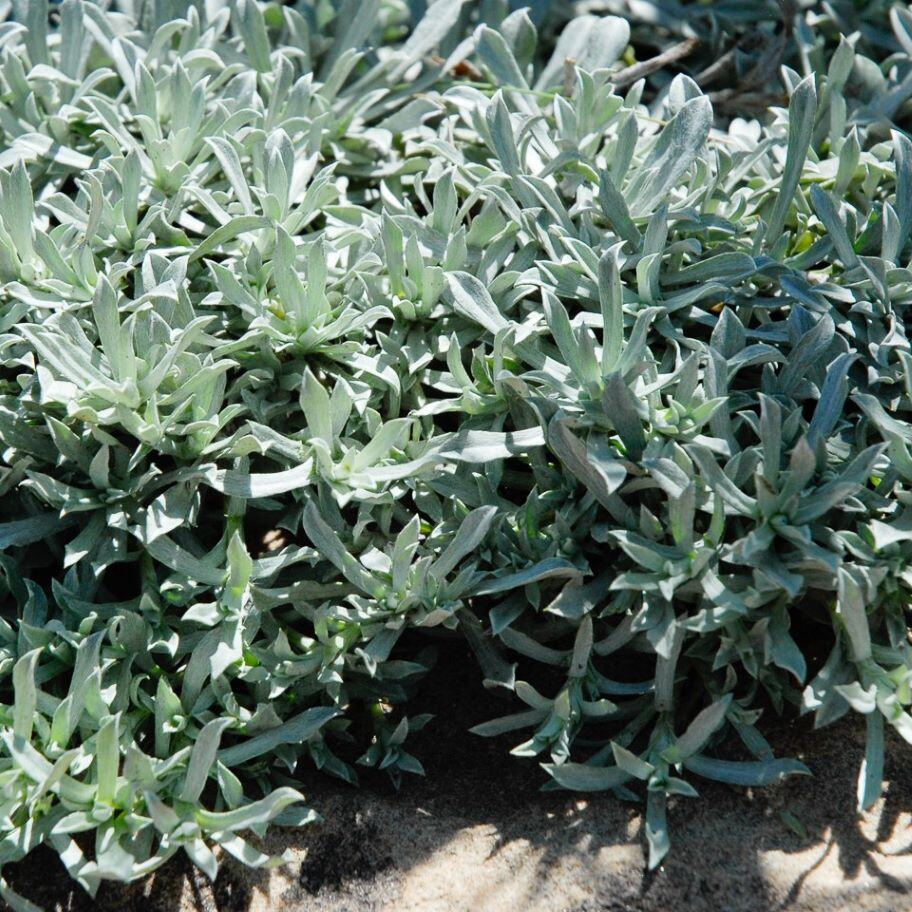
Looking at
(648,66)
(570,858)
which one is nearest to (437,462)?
(570,858)

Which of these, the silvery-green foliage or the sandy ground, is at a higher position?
the silvery-green foliage

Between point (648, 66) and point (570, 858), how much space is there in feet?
6.01

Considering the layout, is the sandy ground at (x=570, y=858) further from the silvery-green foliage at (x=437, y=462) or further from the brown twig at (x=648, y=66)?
the brown twig at (x=648, y=66)

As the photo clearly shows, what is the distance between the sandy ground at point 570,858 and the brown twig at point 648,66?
1573 mm

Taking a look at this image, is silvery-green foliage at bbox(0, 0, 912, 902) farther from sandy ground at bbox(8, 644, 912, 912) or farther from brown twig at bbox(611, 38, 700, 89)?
brown twig at bbox(611, 38, 700, 89)

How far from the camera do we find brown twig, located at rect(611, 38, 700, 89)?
2.68 metres

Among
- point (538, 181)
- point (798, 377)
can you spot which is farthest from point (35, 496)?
point (798, 377)

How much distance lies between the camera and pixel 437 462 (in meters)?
1.82

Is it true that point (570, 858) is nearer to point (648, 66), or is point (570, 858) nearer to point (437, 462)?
point (437, 462)

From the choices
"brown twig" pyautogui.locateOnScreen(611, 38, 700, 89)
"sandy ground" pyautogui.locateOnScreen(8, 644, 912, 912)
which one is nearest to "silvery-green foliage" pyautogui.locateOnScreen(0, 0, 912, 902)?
"sandy ground" pyautogui.locateOnScreen(8, 644, 912, 912)

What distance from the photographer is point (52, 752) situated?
1727 millimetres

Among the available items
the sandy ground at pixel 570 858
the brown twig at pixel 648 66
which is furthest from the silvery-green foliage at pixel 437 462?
the brown twig at pixel 648 66

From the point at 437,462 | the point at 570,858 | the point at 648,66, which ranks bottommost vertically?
the point at 570,858

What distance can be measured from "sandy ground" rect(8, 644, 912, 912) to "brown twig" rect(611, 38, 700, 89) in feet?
5.16
